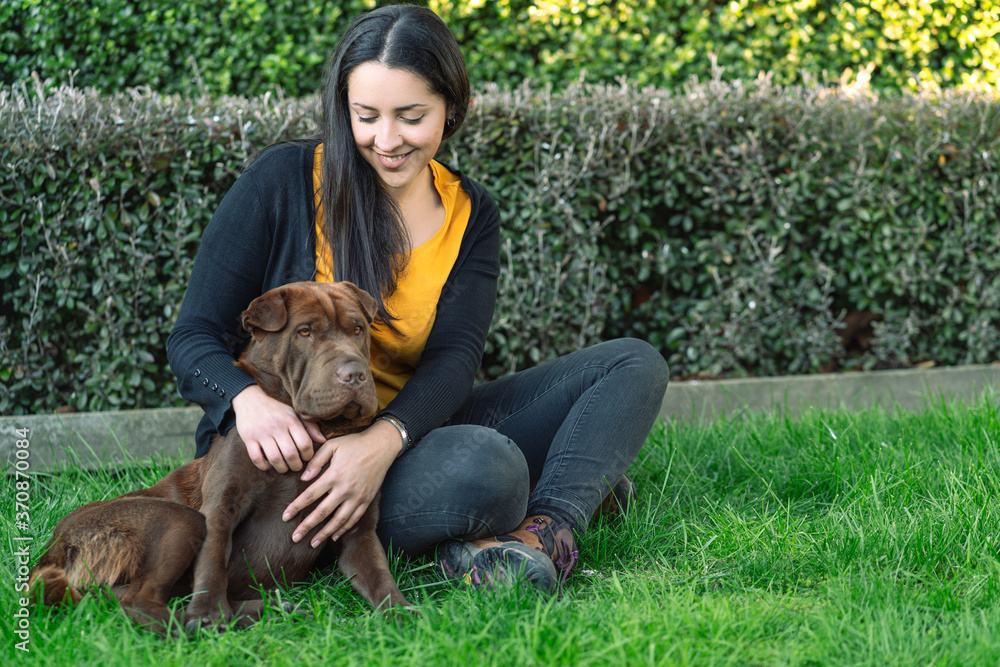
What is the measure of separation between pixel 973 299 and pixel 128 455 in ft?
15.7

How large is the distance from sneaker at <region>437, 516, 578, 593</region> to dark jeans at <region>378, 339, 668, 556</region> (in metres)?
0.05

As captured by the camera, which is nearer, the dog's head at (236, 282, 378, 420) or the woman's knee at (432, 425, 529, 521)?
the dog's head at (236, 282, 378, 420)

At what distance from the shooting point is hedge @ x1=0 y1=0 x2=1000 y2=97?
5223mm

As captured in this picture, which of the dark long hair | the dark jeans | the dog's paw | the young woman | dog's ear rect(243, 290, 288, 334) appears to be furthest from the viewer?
the dark long hair

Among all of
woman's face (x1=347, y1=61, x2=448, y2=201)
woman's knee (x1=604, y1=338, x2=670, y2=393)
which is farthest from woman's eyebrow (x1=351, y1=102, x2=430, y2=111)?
woman's knee (x1=604, y1=338, x2=670, y2=393)

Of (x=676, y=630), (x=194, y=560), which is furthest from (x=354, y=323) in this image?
(x=676, y=630)

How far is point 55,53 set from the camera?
17.0ft

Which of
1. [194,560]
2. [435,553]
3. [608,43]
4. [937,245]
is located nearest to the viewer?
[194,560]

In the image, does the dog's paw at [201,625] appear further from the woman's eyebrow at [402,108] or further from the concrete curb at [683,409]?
the concrete curb at [683,409]

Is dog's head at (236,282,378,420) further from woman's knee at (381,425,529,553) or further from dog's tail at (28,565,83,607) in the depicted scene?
dog's tail at (28,565,83,607)

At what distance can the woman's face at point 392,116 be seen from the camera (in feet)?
8.68

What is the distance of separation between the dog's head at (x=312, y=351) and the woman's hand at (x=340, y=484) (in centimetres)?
10

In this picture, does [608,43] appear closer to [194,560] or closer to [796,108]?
[796,108]

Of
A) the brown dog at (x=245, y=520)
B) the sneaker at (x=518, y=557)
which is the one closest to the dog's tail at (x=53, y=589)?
the brown dog at (x=245, y=520)
